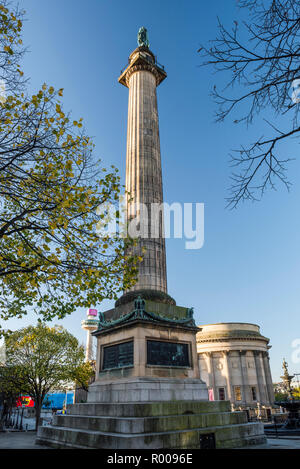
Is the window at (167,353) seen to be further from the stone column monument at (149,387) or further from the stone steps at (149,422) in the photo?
the stone steps at (149,422)

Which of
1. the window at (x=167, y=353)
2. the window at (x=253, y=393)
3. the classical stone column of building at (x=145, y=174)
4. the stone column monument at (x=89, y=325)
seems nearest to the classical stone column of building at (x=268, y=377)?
the window at (x=253, y=393)

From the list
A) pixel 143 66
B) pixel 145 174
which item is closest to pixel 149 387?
pixel 145 174

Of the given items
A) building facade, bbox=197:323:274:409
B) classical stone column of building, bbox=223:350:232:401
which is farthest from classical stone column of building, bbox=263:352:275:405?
classical stone column of building, bbox=223:350:232:401

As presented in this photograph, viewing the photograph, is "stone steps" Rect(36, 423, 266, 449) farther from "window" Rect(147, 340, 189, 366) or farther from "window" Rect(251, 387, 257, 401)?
"window" Rect(251, 387, 257, 401)

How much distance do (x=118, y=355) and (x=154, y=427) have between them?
3.80 meters

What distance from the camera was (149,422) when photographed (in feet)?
29.9

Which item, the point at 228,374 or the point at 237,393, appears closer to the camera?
the point at 237,393

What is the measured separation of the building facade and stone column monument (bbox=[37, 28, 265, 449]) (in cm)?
4290

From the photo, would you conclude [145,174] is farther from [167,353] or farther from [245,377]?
[245,377]

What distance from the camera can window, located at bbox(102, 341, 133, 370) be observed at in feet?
39.3

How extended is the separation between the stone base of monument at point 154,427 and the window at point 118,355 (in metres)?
1.53

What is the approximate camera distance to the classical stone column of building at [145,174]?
51.6 ft

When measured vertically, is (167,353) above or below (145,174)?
below

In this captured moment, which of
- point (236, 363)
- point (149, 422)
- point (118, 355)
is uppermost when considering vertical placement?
point (236, 363)
